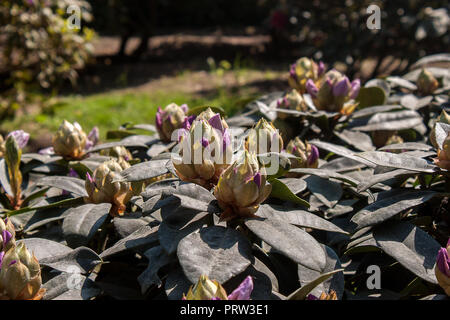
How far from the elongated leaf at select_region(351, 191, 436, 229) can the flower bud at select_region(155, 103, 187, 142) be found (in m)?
0.63

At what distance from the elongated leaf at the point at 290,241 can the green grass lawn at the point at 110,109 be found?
167 inches

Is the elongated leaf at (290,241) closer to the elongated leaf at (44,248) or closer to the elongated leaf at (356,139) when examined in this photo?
the elongated leaf at (44,248)

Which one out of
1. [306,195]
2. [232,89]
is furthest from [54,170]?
[232,89]

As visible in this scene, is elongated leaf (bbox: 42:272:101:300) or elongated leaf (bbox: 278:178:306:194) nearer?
elongated leaf (bbox: 42:272:101:300)

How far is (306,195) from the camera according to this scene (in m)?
1.28

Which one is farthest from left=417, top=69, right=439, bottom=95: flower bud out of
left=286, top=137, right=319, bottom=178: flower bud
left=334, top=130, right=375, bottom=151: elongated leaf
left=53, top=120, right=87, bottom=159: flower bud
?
left=53, top=120, right=87, bottom=159: flower bud

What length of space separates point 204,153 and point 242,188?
0.38ft

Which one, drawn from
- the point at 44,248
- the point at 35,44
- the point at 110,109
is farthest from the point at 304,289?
the point at 110,109

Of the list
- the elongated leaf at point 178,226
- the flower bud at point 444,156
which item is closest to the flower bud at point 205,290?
the elongated leaf at point 178,226

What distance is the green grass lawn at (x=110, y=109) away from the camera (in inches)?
217

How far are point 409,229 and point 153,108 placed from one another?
5.03 metres

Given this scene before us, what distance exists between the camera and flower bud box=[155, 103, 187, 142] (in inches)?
57.5

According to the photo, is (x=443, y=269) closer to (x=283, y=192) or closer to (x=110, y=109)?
(x=283, y=192)

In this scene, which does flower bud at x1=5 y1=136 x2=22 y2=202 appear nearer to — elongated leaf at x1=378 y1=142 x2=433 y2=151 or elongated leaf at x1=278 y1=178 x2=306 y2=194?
elongated leaf at x1=278 y1=178 x2=306 y2=194
